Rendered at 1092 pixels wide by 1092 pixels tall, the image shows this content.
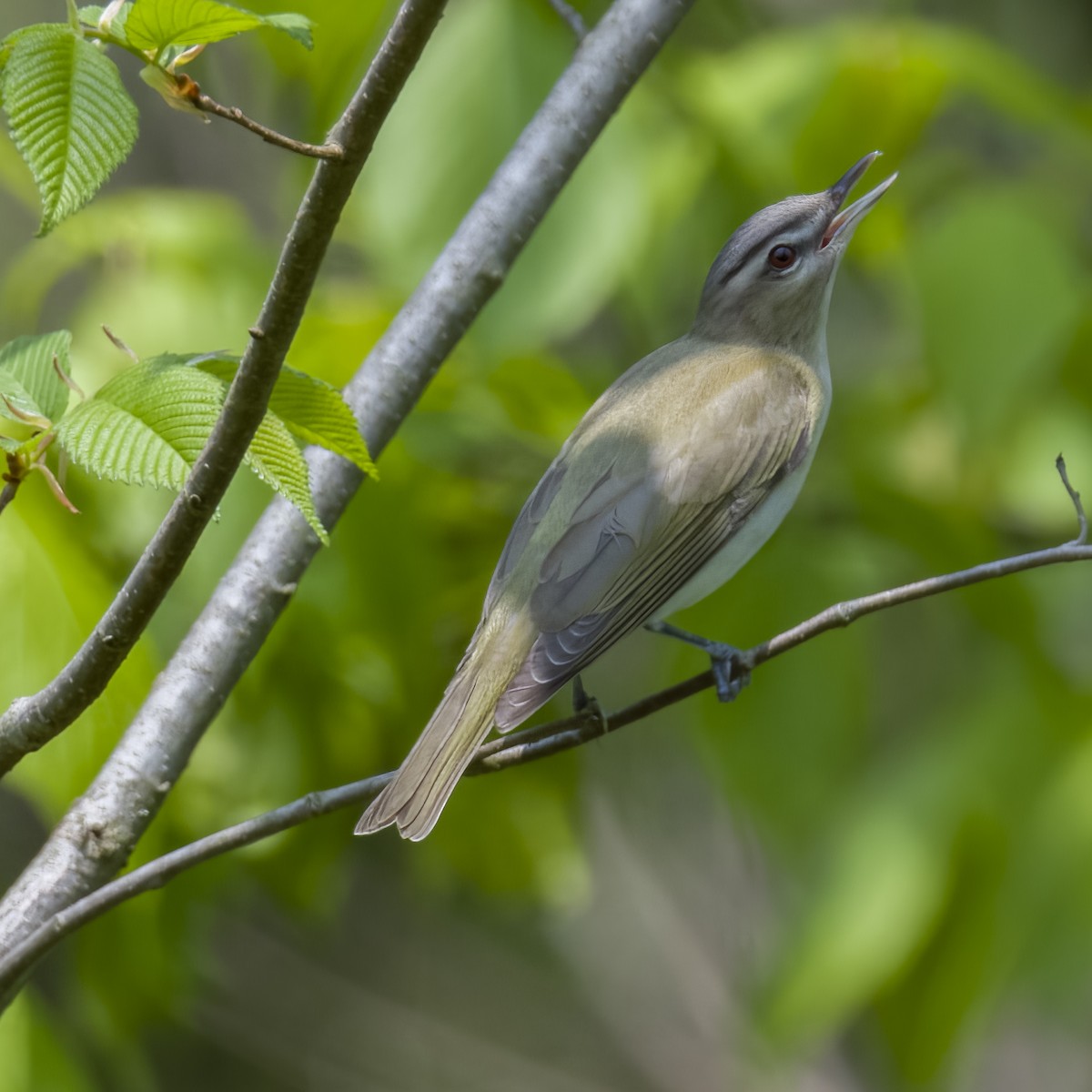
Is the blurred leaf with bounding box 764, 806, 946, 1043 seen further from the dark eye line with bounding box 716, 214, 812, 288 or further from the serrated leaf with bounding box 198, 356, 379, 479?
the serrated leaf with bounding box 198, 356, 379, 479

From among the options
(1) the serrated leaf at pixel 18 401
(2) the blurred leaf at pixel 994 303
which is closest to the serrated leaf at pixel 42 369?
(1) the serrated leaf at pixel 18 401

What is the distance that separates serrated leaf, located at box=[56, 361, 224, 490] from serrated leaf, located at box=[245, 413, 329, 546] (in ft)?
0.23

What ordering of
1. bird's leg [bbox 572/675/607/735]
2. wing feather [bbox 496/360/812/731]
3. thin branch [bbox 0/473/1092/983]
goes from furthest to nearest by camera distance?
wing feather [bbox 496/360/812/731] < bird's leg [bbox 572/675/607/735] < thin branch [bbox 0/473/1092/983]

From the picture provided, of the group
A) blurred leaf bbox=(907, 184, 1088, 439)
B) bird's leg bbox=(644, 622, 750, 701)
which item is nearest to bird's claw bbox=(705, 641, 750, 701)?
bird's leg bbox=(644, 622, 750, 701)

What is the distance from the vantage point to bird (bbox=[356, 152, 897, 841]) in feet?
9.46

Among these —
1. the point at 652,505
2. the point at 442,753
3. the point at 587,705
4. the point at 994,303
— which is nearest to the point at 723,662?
the point at 587,705

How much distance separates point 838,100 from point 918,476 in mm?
1185

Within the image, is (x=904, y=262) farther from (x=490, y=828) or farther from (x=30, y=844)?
(x=30, y=844)

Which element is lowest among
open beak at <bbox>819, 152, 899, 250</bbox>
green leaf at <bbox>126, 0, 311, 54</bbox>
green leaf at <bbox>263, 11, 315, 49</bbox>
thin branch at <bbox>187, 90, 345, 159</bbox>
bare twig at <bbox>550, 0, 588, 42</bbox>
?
open beak at <bbox>819, 152, 899, 250</bbox>

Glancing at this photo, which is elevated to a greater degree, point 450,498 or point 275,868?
point 450,498

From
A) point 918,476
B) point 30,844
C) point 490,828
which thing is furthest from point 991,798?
point 30,844

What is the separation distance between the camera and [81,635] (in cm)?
287

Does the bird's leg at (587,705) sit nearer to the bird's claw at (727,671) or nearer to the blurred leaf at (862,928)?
the bird's claw at (727,671)

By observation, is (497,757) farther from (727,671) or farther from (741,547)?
(741,547)
